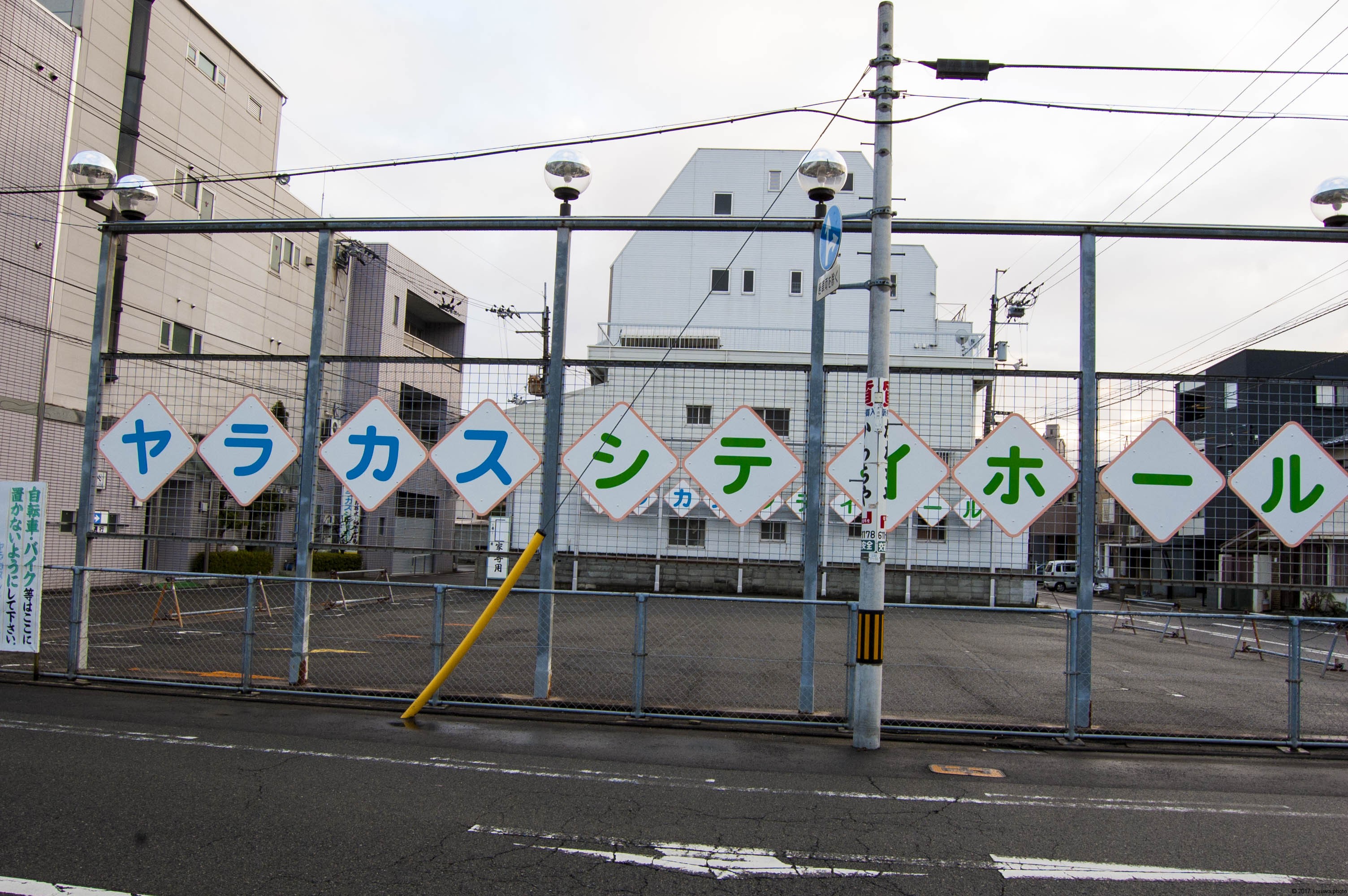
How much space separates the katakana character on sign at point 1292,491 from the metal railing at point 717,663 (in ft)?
3.95

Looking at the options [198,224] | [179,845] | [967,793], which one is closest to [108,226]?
[198,224]

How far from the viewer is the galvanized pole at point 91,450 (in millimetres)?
9086

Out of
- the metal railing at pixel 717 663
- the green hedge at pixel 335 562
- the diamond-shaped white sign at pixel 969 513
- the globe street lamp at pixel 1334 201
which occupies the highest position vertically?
the globe street lamp at pixel 1334 201

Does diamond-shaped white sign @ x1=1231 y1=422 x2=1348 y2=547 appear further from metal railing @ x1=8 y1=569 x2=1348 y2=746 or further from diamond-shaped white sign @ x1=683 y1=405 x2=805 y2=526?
diamond-shaped white sign @ x1=683 y1=405 x2=805 y2=526

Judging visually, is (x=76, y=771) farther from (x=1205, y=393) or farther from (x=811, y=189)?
(x=1205, y=393)

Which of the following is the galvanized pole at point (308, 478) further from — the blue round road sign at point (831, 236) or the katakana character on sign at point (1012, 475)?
the katakana character on sign at point (1012, 475)

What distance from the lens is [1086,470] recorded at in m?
8.27

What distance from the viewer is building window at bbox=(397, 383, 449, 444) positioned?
9.63 meters

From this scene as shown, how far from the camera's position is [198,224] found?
950 centimetres

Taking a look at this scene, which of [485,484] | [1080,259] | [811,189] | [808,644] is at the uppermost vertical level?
[811,189]

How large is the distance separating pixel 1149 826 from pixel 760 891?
9.51 feet

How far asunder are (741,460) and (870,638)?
239 centimetres

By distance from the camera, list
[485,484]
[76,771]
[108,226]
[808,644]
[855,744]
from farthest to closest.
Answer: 1. [108,226]
2. [485,484]
3. [808,644]
4. [855,744]
5. [76,771]

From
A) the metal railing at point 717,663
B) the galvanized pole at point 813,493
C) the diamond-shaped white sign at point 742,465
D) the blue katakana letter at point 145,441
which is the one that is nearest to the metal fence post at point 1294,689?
the metal railing at point 717,663
